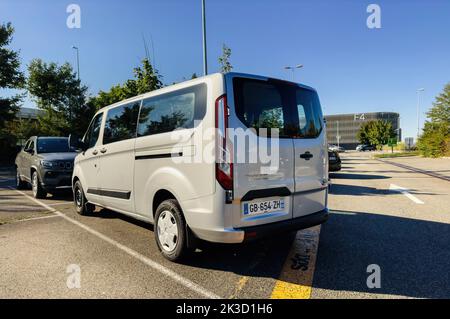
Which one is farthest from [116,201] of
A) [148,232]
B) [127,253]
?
[127,253]

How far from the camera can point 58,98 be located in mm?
26344

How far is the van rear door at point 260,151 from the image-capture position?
9.96ft

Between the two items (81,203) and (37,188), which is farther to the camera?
(37,188)

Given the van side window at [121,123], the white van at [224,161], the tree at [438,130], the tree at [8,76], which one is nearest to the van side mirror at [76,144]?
the van side window at [121,123]

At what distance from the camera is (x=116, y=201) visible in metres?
4.71

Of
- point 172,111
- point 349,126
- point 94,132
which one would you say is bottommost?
point 94,132

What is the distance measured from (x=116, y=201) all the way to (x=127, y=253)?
3.51 ft

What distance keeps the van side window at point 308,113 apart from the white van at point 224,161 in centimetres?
1

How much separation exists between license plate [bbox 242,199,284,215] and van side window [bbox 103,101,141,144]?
204cm

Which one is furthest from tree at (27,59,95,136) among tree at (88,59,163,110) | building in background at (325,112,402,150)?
building in background at (325,112,402,150)

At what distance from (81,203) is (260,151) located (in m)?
4.45

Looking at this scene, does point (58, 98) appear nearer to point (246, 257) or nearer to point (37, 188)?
point (37, 188)

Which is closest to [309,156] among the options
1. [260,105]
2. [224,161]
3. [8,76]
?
[260,105]
